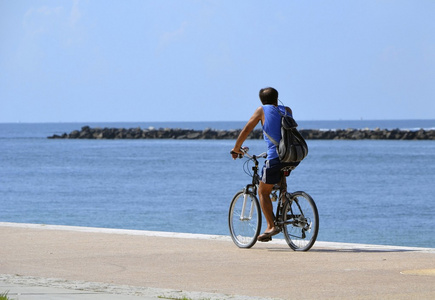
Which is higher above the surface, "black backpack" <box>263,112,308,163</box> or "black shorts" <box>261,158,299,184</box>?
"black backpack" <box>263,112,308,163</box>

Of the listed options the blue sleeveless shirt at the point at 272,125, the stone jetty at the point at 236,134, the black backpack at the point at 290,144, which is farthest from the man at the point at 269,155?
the stone jetty at the point at 236,134

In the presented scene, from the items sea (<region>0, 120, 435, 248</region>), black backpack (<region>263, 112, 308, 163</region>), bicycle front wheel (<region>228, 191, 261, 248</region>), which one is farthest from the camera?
sea (<region>0, 120, 435, 248</region>)

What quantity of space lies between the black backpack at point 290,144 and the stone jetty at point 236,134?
11556cm

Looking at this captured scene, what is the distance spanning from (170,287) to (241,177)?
48545 millimetres

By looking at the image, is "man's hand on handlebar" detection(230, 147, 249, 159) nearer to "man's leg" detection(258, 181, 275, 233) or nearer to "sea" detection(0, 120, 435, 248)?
"man's leg" detection(258, 181, 275, 233)

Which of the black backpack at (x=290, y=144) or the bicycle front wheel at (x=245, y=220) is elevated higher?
the black backpack at (x=290, y=144)

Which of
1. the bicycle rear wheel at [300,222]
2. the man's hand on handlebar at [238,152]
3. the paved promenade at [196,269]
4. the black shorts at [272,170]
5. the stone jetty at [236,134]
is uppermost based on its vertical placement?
the man's hand on handlebar at [238,152]

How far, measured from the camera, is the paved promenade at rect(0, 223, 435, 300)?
23.3ft

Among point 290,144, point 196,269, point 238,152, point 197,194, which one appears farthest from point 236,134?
point 196,269

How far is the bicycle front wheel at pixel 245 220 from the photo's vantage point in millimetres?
10258

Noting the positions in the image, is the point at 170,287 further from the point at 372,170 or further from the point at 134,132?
the point at 134,132

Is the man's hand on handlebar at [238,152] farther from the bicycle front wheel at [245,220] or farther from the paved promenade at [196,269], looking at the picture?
the paved promenade at [196,269]

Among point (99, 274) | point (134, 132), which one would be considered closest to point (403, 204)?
point (99, 274)

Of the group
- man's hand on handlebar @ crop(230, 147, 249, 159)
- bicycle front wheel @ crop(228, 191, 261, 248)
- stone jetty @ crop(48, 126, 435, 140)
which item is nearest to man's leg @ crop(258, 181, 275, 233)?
bicycle front wheel @ crop(228, 191, 261, 248)
